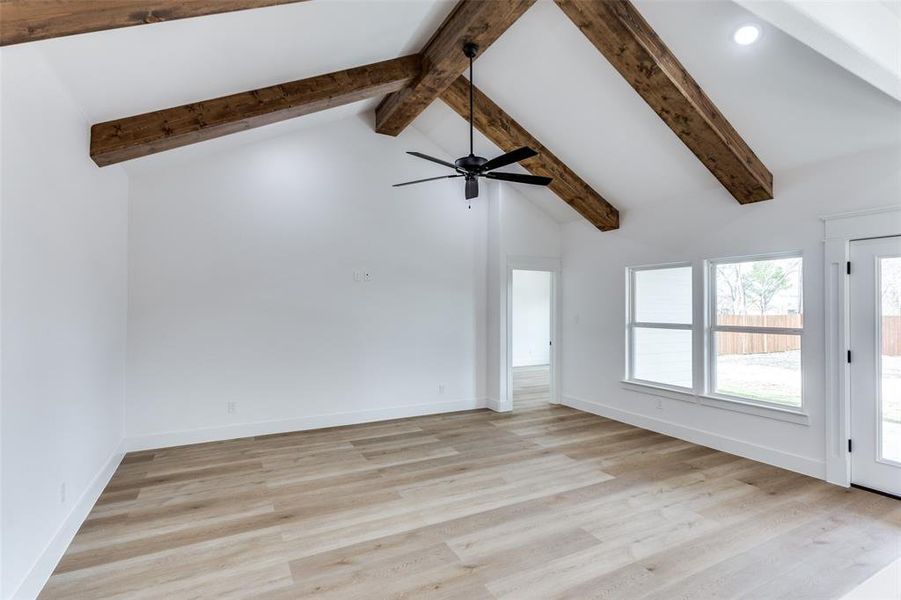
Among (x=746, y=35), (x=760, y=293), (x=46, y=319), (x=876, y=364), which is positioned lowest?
(x=876, y=364)

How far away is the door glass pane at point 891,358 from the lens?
10.9ft

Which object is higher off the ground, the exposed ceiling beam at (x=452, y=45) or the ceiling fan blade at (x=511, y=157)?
the exposed ceiling beam at (x=452, y=45)

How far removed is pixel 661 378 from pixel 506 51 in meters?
4.03

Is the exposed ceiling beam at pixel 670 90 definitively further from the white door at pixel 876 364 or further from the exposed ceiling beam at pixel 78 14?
the exposed ceiling beam at pixel 78 14

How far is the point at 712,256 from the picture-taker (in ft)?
14.8

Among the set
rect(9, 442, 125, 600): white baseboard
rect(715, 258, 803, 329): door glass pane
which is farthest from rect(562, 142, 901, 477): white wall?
rect(9, 442, 125, 600): white baseboard

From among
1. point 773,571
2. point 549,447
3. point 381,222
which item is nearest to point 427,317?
point 381,222

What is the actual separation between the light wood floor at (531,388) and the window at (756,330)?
2.50 metres

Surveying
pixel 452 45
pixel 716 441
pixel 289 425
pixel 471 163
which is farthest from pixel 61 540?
pixel 716 441

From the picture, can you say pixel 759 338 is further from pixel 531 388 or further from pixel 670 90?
pixel 531 388

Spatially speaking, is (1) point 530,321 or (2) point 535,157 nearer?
(2) point 535,157

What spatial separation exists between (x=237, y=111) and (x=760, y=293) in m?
5.09

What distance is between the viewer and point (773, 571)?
7.96 ft

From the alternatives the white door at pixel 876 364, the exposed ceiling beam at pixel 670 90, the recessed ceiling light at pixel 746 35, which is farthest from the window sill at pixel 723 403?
the recessed ceiling light at pixel 746 35
